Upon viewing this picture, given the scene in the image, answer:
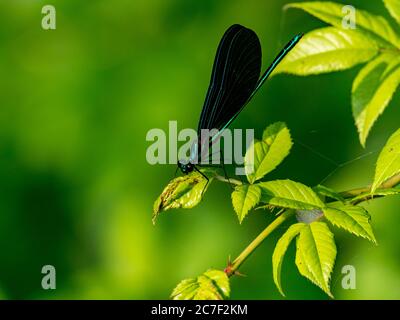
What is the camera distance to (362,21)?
8.98ft

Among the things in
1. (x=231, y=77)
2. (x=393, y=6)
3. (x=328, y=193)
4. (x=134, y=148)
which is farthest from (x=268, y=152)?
(x=134, y=148)

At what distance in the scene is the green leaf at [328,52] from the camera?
266 centimetres

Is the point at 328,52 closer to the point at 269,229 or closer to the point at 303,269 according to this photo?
the point at 269,229

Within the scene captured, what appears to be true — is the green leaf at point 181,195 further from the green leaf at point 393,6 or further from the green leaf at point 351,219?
the green leaf at point 393,6

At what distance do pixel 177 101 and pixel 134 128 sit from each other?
409mm

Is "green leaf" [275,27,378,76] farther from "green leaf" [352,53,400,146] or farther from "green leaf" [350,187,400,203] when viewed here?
"green leaf" [350,187,400,203]

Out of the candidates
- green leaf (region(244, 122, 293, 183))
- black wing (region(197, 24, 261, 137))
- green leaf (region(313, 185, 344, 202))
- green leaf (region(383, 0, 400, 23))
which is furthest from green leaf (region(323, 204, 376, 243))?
green leaf (region(383, 0, 400, 23))

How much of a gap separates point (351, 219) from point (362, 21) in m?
1.09

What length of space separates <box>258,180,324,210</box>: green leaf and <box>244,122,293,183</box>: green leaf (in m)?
0.15

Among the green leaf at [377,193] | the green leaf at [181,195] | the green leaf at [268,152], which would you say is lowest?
the green leaf at [377,193]

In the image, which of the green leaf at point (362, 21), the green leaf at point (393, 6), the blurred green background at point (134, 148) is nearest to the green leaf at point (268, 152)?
the green leaf at point (362, 21)

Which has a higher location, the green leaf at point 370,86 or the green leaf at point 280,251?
the green leaf at point 370,86

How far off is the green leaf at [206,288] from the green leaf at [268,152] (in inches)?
16.6

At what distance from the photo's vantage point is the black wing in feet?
8.80
